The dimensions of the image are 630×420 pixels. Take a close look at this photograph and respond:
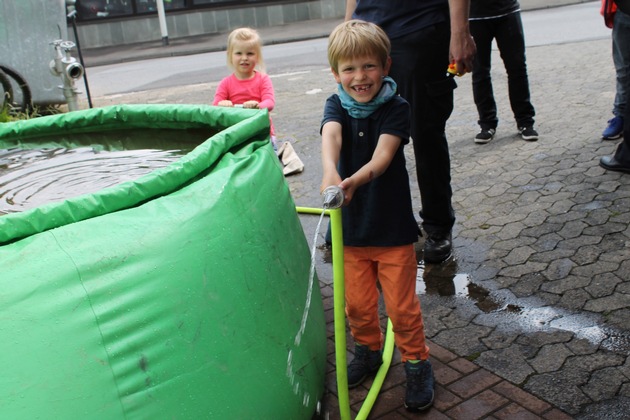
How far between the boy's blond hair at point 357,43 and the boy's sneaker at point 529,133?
385 centimetres

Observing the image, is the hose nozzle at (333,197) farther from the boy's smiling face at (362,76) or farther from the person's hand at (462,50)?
the person's hand at (462,50)

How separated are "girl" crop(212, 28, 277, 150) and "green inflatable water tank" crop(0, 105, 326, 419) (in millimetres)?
2459

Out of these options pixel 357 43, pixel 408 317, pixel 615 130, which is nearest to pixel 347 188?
pixel 357 43

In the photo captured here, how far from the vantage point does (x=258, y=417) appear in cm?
232

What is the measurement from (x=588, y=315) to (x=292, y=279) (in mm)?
1551

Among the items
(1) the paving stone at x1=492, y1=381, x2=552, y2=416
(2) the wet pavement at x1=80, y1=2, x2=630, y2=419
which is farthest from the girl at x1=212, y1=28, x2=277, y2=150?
(1) the paving stone at x1=492, y1=381, x2=552, y2=416

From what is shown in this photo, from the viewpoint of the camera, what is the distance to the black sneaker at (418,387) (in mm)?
2891

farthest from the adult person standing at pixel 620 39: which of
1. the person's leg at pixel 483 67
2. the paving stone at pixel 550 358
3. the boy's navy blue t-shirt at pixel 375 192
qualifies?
the boy's navy blue t-shirt at pixel 375 192

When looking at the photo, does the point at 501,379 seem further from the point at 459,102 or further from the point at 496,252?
the point at 459,102

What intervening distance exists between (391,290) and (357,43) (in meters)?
0.93

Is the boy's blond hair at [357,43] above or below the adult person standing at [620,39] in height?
above

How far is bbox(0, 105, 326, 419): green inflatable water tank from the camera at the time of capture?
6.21 ft

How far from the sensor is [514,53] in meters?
6.04

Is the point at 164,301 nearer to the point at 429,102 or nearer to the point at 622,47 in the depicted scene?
the point at 429,102
